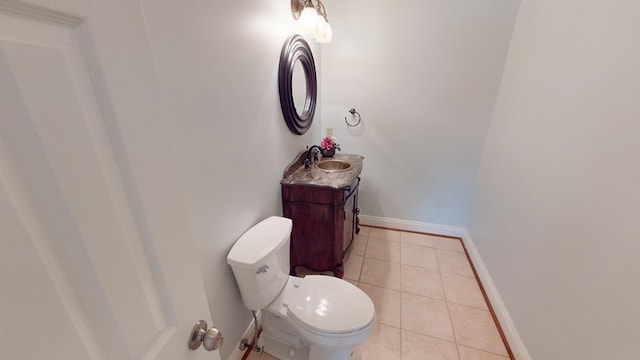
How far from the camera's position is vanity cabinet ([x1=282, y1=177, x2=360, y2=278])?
65.8 inches

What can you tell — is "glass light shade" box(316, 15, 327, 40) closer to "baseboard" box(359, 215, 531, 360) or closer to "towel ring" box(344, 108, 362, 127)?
"towel ring" box(344, 108, 362, 127)

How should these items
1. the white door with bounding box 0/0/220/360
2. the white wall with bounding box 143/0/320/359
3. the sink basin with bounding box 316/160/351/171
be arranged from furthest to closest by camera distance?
the sink basin with bounding box 316/160/351/171 < the white wall with bounding box 143/0/320/359 < the white door with bounding box 0/0/220/360

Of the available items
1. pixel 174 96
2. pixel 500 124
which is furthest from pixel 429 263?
pixel 174 96

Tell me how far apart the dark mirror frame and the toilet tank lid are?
0.71 metres

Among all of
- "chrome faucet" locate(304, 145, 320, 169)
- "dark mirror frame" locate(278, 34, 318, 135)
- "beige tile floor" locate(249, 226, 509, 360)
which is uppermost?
"dark mirror frame" locate(278, 34, 318, 135)

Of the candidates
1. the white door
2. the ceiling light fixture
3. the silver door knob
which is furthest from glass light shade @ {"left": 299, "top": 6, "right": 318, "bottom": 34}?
the silver door knob

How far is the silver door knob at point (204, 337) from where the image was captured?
56cm

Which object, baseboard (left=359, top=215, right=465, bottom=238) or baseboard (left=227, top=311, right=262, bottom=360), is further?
baseboard (left=359, top=215, right=465, bottom=238)

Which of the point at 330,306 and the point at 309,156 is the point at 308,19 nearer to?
the point at 309,156

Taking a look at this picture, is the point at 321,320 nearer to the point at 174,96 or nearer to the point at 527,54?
the point at 174,96

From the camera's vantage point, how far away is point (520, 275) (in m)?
1.40

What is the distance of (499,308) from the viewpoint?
158cm

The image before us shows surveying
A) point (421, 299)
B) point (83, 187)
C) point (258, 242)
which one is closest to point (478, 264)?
point (421, 299)

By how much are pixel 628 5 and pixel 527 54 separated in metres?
0.69
